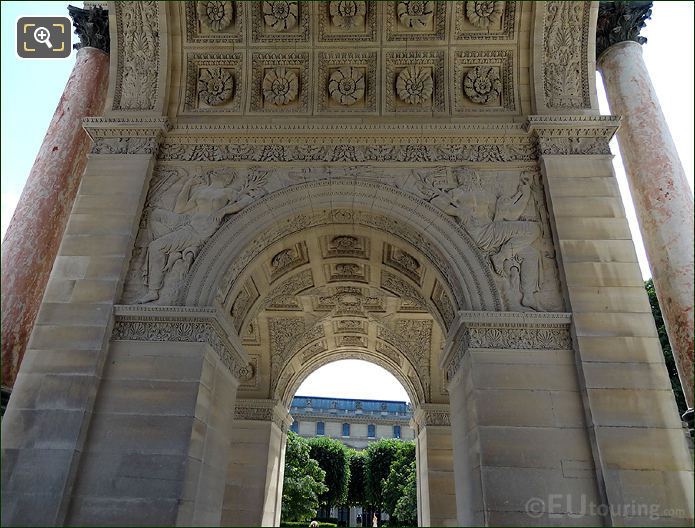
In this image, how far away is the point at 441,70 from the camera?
12.1 metres

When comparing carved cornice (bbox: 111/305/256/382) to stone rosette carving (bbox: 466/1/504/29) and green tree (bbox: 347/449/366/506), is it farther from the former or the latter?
green tree (bbox: 347/449/366/506)

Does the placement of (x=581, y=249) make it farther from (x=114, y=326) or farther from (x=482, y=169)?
(x=114, y=326)

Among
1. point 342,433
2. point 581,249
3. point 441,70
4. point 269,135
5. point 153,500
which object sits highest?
point 342,433

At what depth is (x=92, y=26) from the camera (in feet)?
42.1

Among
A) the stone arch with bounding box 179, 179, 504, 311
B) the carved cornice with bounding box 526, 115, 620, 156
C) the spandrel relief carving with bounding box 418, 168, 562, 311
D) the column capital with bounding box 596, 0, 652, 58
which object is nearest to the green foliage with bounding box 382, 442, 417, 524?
the stone arch with bounding box 179, 179, 504, 311

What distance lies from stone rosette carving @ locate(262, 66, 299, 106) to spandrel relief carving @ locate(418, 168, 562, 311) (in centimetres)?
383

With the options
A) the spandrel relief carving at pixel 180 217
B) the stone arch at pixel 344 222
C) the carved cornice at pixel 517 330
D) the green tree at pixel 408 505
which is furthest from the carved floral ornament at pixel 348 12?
the green tree at pixel 408 505

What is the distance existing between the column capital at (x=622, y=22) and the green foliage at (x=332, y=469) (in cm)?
4733

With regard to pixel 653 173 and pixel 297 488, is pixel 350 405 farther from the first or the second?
pixel 653 173

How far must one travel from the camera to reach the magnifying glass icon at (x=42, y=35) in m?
10.9

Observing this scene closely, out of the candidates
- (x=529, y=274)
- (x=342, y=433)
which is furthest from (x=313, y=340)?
(x=342, y=433)

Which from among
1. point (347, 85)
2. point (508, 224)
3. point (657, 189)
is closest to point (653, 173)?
point (657, 189)

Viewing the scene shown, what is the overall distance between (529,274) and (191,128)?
26.8 feet

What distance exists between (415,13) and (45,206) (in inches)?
372
